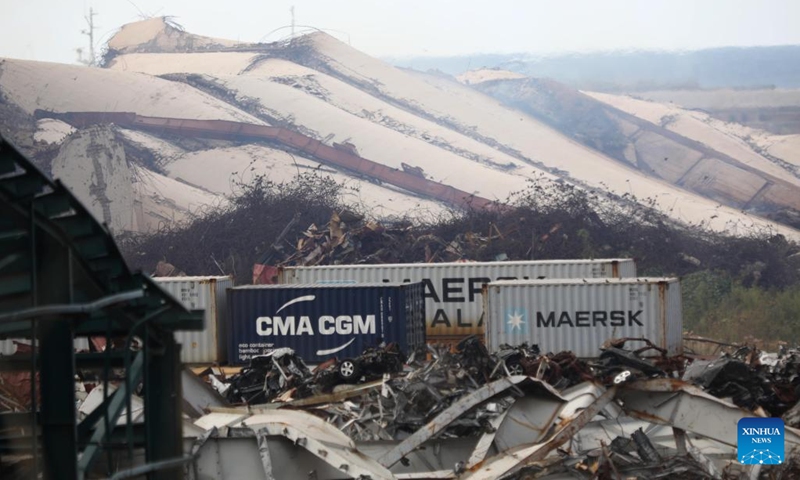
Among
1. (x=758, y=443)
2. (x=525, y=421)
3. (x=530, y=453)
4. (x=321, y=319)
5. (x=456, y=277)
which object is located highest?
(x=456, y=277)

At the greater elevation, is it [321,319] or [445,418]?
[321,319]

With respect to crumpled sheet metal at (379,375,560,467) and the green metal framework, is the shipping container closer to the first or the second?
crumpled sheet metal at (379,375,560,467)

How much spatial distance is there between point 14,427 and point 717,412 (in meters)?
10.1

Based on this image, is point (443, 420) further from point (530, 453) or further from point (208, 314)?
point (208, 314)

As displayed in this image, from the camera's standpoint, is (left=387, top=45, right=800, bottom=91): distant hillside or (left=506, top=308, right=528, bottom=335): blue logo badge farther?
(left=387, top=45, right=800, bottom=91): distant hillside

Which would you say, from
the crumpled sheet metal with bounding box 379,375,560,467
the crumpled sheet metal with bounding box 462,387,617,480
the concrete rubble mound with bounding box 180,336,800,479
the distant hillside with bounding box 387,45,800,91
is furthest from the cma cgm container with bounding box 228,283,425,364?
the distant hillside with bounding box 387,45,800,91

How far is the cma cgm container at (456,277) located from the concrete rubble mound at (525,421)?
991cm

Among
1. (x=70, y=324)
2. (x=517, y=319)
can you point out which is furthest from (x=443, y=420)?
(x=517, y=319)

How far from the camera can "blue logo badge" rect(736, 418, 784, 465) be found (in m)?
13.2

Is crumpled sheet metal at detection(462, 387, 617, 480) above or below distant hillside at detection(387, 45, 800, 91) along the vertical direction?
below

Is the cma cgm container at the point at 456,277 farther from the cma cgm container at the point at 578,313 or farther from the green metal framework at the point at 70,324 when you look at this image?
the green metal framework at the point at 70,324

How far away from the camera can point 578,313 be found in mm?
23516

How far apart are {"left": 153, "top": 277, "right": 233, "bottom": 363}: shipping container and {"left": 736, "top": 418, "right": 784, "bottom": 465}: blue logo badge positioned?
1476cm

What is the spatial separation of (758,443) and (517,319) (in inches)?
418
